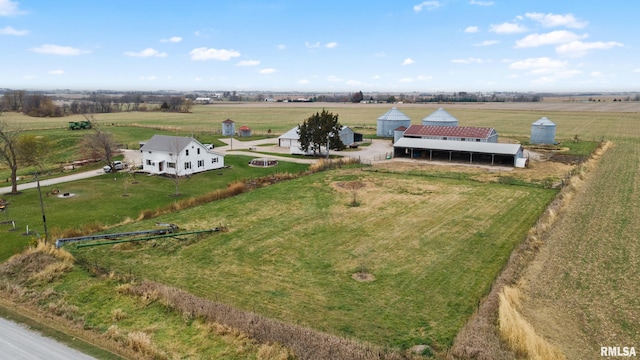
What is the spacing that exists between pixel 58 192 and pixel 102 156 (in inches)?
607

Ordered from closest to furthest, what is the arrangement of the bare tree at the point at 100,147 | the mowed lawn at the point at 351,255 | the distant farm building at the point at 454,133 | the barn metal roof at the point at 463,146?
the mowed lawn at the point at 351,255, the bare tree at the point at 100,147, the barn metal roof at the point at 463,146, the distant farm building at the point at 454,133

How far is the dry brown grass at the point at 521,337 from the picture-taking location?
525 inches

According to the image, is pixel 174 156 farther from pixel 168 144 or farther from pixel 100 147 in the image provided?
pixel 100 147

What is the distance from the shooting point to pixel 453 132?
192 ft

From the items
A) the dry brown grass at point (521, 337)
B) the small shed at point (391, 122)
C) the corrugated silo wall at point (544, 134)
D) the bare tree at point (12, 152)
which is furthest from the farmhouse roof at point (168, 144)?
the corrugated silo wall at point (544, 134)

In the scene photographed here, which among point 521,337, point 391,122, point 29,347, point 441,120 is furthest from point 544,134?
point 29,347

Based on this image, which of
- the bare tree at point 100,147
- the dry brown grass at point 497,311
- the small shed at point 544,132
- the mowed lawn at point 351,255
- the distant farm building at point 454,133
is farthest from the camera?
the small shed at point 544,132

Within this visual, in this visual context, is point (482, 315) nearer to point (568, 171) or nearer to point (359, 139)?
point (568, 171)

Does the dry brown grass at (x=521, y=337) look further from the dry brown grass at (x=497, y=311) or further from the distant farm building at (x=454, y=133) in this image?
the distant farm building at (x=454, y=133)

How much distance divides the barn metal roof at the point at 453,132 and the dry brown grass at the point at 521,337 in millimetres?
43712

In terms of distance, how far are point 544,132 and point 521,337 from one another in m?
59.7

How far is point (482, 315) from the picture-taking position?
1582 cm

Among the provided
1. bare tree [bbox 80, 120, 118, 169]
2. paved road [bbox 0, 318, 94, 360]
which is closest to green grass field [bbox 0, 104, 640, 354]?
paved road [bbox 0, 318, 94, 360]

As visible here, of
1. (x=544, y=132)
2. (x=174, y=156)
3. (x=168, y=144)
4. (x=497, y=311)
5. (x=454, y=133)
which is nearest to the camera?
(x=497, y=311)
